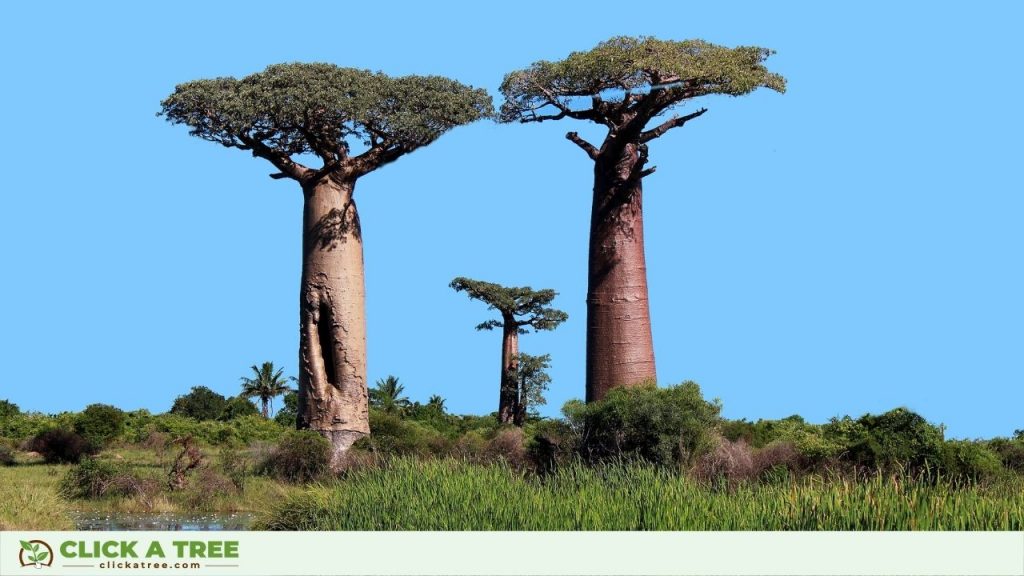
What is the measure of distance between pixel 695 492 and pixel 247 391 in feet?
134

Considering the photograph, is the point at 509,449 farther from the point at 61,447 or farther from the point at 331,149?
the point at 61,447

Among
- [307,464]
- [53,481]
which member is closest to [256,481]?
[307,464]

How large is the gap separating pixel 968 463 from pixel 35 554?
11.1 m

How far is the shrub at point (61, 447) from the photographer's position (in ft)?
71.1

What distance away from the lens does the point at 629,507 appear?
31.2 feet

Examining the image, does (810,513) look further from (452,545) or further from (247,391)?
(247,391)

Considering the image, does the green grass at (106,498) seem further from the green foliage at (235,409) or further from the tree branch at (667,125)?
the green foliage at (235,409)

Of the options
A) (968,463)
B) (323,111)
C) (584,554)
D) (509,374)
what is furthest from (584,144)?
(509,374)

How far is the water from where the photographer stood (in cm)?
1326

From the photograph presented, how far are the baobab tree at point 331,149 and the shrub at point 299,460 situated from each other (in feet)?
4.37

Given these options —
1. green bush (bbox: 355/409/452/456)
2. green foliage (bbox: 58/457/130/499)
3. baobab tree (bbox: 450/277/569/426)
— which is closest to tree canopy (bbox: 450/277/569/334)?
baobab tree (bbox: 450/277/569/426)

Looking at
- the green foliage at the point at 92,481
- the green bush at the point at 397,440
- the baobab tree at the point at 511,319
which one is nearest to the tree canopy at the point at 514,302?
the baobab tree at the point at 511,319

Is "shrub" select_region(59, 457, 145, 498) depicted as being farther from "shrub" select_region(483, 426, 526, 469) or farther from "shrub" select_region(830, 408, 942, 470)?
"shrub" select_region(830, 408, 942, 470)

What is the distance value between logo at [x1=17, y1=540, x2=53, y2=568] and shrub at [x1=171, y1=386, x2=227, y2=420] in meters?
29.7
